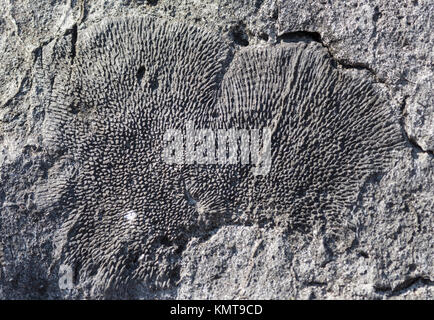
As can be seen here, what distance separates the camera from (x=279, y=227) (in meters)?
1.30

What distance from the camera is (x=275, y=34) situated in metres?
1.35

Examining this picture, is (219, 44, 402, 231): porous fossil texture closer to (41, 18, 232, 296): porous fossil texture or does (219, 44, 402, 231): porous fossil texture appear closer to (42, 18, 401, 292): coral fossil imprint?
(42, 18, 401, 292): coral fossil imprint

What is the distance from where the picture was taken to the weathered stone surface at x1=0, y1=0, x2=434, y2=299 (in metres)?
1.27

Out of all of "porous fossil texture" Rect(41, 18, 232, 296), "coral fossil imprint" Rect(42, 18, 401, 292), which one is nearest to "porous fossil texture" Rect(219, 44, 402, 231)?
"coral fossil imprint" Rect(42, 18, 401, 292)

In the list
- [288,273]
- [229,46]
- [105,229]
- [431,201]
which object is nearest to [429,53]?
[431,201]

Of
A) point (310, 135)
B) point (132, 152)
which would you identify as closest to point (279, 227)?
point (310, 135)

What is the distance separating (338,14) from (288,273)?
1.83ft

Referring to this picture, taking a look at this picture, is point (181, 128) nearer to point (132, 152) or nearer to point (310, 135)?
point (132, 152)

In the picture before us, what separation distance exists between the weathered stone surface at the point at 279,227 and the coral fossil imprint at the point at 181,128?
0.08ft

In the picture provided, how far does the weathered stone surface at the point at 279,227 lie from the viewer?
127 cm

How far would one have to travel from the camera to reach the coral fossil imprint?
1.29m

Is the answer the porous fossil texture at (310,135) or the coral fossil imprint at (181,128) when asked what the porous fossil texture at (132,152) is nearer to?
the coral fossil imprint at (181,128)

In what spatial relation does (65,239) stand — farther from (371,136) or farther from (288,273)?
(371,136)

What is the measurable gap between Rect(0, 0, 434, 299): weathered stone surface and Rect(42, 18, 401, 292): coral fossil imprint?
0.02m
